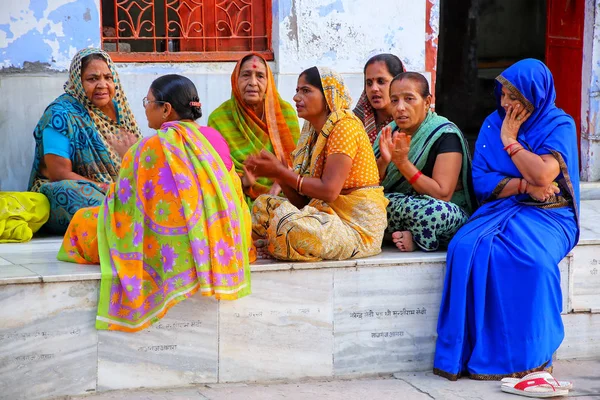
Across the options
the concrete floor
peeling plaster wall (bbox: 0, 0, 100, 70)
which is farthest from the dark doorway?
the concrete floor

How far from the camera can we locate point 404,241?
4949 mm

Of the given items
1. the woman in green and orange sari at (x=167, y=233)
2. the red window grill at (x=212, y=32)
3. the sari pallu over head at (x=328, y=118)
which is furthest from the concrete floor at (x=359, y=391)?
the red window grill at (x=212, y=32)

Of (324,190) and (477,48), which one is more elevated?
(477,48)

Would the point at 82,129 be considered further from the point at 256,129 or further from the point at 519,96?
the point at 519,96

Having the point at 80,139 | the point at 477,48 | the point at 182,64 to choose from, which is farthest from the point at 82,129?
the point at 477,48

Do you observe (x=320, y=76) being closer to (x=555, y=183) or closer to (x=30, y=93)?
(x=555, y=183)

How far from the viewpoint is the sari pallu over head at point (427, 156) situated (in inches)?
198

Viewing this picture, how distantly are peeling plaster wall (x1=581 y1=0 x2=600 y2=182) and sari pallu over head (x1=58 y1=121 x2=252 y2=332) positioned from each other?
400 cm

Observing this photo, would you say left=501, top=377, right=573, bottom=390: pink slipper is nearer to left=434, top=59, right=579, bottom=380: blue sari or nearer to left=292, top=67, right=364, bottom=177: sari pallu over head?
left=434, top=59, right=579, bottom=380: blue sari

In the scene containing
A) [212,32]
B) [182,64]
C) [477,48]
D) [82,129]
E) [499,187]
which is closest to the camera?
[499,187]

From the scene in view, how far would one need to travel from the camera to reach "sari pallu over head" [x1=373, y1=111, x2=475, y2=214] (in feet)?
16.5

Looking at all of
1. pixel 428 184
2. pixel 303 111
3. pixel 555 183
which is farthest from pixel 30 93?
pixel 555 183

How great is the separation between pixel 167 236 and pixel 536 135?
6.36 ft

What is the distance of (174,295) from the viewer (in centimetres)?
432
